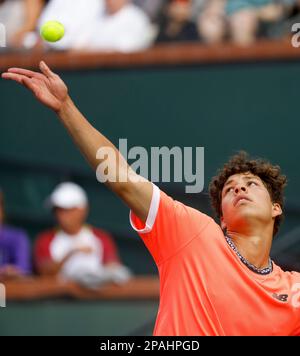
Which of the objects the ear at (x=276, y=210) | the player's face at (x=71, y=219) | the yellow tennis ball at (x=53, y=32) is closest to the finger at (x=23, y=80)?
the yellow tennis ball at (x=53, y=32)

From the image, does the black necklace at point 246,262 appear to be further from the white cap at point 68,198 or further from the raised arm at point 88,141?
the white cap at point 68,198

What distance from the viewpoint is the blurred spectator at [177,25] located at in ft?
29.1

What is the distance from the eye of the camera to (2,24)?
9086 mm

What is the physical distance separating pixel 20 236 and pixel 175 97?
1671 mm

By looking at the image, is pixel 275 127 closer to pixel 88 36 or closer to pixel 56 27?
pixel 88 36

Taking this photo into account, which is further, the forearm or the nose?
the nose

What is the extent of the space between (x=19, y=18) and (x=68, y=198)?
168 centimetres

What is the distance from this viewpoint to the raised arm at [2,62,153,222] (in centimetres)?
408

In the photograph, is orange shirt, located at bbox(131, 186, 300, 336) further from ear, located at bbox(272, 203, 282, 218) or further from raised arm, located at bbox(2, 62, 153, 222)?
ear, located at bbox(272, 203, 282, 218)

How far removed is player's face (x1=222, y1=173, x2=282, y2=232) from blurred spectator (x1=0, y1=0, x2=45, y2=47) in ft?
15.8

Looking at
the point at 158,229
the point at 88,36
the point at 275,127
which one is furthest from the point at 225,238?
the point at 88,36

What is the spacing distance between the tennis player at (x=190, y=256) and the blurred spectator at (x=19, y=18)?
490 centimetres

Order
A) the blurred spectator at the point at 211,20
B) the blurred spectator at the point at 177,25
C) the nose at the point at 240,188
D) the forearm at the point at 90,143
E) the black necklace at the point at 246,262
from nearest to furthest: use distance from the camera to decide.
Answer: the forearm at the point at 90,143
the black necklace at the point at 246,262
the nose at the point at 240,188
the blurred spectator at the point at 211,20
the blurred spectator at the point at 177,25

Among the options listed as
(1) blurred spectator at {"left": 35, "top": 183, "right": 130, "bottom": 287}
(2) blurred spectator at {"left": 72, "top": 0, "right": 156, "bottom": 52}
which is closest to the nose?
(1) blurred spectator at {"left": 35, "top": 183, "right": 130, "bottom": 287}
